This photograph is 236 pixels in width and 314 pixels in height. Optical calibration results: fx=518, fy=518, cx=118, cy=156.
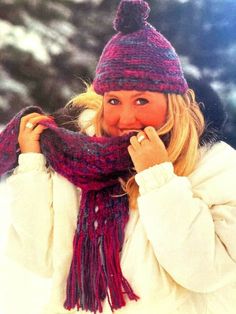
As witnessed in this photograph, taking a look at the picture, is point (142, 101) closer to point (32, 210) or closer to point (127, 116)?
point (127, 116)

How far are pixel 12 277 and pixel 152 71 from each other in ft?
2.00

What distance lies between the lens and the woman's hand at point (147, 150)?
1.12 meters

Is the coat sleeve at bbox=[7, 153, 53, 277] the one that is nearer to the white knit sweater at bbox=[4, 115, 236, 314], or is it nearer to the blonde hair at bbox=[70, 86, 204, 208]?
the white knit sweater at bbox=[4, 115, 236, 314]

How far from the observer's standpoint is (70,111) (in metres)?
1.26

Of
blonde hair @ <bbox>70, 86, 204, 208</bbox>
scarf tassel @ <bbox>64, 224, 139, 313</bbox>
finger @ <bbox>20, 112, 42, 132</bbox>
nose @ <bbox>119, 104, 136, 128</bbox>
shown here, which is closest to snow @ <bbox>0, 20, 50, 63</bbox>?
finger @ <bbox>20, 112, 42, 132</bbox>

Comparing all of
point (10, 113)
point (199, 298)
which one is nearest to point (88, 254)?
point (199, 298)

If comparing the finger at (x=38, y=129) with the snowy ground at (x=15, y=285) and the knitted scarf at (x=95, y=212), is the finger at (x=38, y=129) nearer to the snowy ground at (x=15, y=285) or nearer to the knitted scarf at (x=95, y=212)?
the knitted scarf at (x=95, y=212)

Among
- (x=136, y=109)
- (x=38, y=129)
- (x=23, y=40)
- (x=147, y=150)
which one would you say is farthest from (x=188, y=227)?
(x=23, y=40)

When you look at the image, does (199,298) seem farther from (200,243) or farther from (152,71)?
(152,71)

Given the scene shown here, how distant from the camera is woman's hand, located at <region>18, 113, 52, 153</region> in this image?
1.23 meters

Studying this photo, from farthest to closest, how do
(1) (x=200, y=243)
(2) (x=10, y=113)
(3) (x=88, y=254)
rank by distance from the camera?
(2) (x=10, y=113) → (3) (x=88, y=254) → (1) (x=200, y=243)

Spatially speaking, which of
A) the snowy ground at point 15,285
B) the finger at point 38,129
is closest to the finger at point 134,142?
the finger at point 38,129

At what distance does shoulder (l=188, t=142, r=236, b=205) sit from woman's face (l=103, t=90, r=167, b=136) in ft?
0.43

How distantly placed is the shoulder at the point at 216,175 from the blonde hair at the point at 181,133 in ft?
0.07
